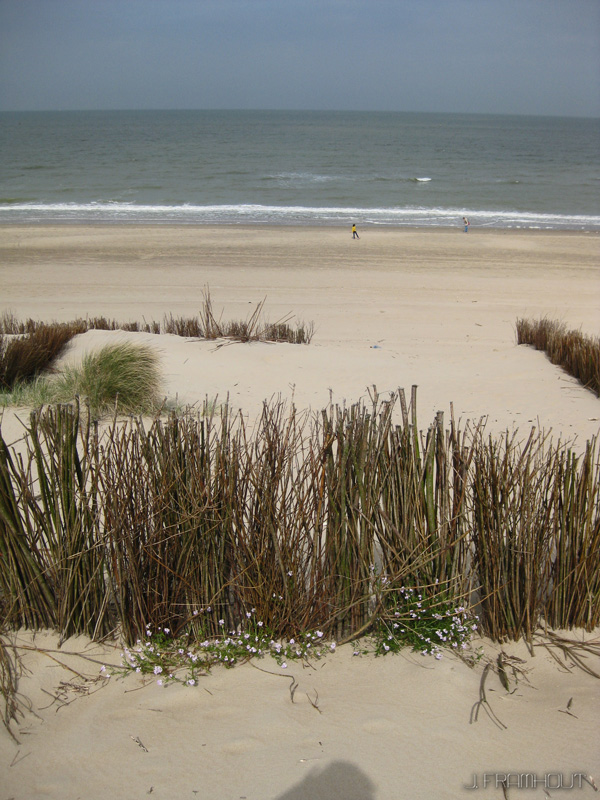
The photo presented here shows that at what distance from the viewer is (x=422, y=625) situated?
257 centimetres

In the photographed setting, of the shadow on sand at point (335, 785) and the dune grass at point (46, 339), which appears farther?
the dune grass at point (46, 339)

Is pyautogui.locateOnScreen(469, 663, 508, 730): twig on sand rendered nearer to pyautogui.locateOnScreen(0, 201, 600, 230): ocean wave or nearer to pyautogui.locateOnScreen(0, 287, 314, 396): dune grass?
pyautogui.locateOnScreen(0, 287, 314, 396): dune grass

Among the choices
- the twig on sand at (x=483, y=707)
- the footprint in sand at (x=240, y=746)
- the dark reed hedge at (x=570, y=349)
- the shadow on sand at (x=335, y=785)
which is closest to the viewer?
the shadow on sand at (x=335, y=785)

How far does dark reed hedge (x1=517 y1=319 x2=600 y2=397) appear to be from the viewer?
5.70 metres

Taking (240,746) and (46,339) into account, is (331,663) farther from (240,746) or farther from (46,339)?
(46,339)

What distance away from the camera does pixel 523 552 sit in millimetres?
2477

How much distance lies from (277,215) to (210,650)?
21862 millimetres

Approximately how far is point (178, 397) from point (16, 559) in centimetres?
292

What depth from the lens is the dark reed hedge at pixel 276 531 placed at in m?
2.43

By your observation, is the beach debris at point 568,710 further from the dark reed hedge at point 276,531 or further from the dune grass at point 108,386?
the dune grass at point 108,386

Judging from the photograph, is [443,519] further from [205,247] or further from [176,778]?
[205,247]

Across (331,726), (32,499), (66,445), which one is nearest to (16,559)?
(32,499)

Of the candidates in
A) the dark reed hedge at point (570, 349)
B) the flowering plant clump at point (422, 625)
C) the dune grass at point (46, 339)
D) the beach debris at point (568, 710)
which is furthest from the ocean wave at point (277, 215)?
the beach debris at point (568, 710)

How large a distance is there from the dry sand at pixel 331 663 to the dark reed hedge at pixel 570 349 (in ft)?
0.49
